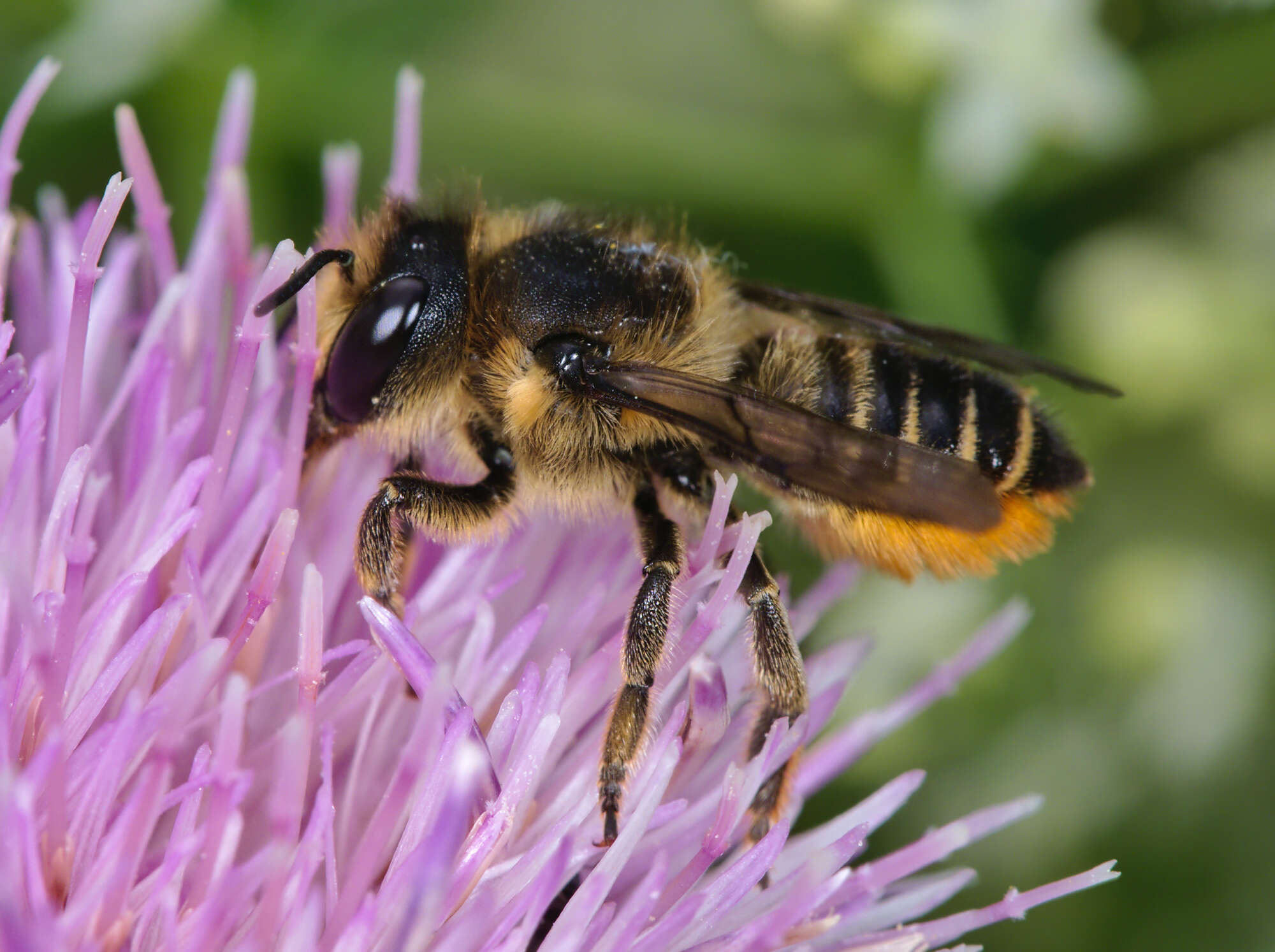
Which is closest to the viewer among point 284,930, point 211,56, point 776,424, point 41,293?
point 284,930

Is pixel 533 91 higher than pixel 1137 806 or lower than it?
higher

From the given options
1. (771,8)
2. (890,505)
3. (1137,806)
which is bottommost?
(890,505)

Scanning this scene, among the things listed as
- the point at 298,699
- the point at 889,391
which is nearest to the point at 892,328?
the point at 889,391

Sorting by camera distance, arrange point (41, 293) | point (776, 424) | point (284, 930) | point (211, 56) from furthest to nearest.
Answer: point (211, 56), point (41, 293), point (776, 424), point (284, 930)

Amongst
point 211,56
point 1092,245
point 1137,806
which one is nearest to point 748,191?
point 1092,245

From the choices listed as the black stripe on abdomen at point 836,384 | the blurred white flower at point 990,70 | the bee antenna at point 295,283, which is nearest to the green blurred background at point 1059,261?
the blurred white flower at point 990,70

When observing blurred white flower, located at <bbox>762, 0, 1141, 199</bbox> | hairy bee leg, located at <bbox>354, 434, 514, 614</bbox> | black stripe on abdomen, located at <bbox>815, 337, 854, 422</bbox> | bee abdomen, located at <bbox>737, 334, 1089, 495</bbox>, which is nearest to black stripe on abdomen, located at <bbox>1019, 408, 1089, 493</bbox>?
bee abdomen, located at <bbox>737, 334, 1089, 495</bbox>

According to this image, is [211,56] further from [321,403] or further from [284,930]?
[284,930]
